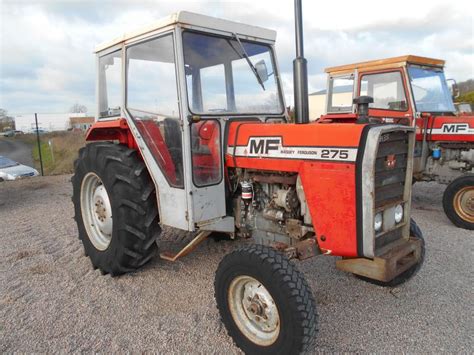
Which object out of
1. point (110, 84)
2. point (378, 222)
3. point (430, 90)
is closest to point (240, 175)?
point (378, 222)

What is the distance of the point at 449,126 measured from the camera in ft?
20.3

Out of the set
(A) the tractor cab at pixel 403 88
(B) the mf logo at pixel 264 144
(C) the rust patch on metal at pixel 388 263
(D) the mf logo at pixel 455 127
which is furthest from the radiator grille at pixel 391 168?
(D) the mf logo at pixel 455 127

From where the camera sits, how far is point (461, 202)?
221 inches

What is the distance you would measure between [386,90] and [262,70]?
3513 mm

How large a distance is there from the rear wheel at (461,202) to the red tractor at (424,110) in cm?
7

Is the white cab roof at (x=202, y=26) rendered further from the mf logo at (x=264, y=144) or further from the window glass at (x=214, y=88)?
the mf logo at (x=264, y=144)

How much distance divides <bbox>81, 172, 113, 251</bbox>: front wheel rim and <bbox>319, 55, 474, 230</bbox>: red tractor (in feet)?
11.5

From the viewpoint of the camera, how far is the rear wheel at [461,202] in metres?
5.54

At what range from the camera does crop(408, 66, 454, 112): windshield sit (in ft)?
20.4

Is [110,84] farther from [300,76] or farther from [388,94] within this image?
[388,94]

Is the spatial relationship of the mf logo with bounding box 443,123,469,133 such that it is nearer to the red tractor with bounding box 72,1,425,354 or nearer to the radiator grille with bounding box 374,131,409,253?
the red tractor with bounding box 72,1,425,354

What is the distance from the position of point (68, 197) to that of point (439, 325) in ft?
22.8

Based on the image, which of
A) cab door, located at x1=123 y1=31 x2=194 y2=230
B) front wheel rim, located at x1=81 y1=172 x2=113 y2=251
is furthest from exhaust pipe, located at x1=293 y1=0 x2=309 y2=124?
front wheel rim, located at x1=81 y1=172 x2=113 y2=251

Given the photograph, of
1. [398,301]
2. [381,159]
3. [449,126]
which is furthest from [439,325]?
[449,126]
